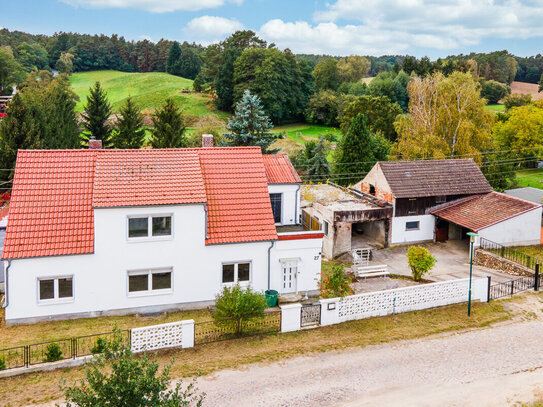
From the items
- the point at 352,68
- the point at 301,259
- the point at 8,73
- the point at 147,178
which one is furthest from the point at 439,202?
the point at 8,73

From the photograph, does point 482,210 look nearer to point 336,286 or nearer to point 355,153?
point 336,286

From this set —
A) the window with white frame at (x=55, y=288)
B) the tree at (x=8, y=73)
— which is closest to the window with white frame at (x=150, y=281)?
the window with white frame at (x=55, y=288)

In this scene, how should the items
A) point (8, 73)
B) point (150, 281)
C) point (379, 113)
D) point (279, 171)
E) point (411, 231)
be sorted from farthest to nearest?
point (8, 73) < point (379, 113) < point (411, 231) < point (279, 171) < point (150, 281)

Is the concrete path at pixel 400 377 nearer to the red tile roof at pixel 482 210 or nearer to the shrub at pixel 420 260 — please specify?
the shrub at pixel 420 260

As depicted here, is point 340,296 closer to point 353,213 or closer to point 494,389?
point 494,389

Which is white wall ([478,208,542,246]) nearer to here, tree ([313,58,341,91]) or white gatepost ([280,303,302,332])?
white gatepost ([280,303,302,332])

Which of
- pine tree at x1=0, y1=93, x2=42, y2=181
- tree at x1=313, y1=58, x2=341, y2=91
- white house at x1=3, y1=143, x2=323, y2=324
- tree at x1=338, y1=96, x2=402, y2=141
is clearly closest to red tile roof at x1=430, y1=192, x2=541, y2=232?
white house at x1=3, y1=143, x2=323, y2=324
